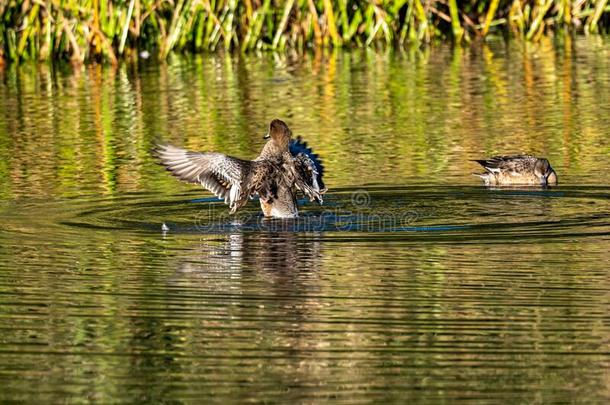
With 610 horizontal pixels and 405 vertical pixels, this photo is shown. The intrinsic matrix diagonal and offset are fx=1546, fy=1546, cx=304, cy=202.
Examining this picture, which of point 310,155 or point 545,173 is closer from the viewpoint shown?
point 310,155

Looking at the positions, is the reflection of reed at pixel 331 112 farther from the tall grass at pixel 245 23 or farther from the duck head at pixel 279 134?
the duck head at pixel 279 134

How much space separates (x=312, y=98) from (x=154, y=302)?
11.9 meters

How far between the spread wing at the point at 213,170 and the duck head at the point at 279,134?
0.32 m

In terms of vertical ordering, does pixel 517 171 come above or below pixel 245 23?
below

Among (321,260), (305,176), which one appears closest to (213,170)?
(305,176)

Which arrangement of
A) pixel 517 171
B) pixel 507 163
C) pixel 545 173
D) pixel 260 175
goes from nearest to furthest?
pixel 260 175 < pixel 545 173 < pixel 517 171 < pixel 507 163

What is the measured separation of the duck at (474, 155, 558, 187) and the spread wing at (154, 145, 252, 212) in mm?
2452

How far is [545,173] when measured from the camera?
1328 centimetres

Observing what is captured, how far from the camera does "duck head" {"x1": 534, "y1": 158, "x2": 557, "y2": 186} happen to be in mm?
13242

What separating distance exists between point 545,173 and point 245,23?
14.7 m

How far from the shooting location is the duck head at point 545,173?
13242 mm

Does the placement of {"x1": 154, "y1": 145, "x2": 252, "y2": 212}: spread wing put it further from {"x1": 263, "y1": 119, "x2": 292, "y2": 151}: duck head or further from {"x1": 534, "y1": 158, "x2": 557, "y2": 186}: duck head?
{"x1": 534, "y1": 158, "x2": 557, "y2": 186}: duck head

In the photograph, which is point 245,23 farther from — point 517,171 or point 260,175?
point 260,175

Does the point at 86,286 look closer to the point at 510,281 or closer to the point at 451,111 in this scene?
the point at 510,281
